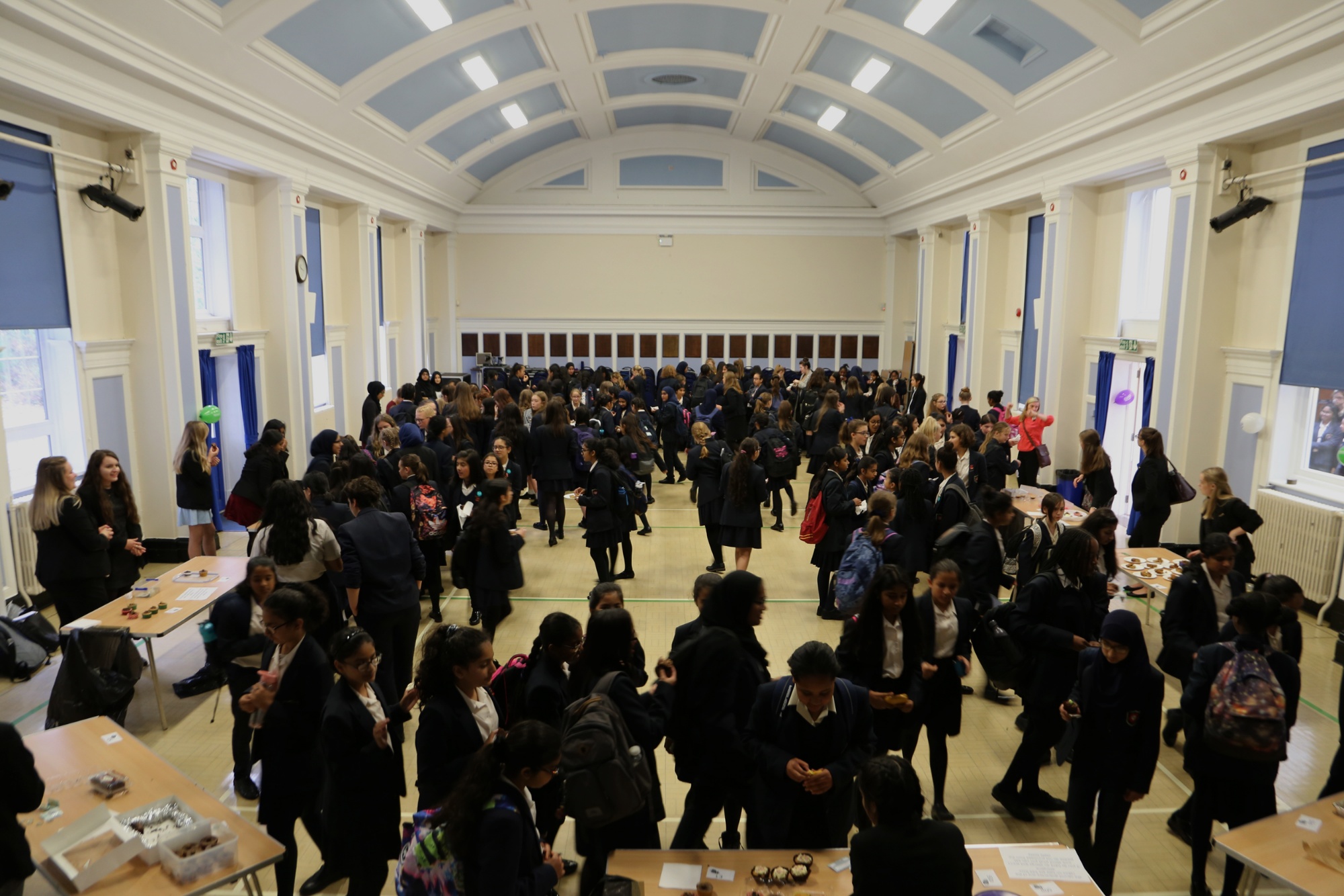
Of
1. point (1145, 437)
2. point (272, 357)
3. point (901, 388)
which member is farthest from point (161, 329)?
point (901, 388)

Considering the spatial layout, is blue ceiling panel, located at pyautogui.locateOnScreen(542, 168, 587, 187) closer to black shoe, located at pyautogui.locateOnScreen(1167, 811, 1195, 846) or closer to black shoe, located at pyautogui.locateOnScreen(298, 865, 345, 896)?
black shoe, located at pyautogui.locateOnScreen(298, 865, 345, 896)

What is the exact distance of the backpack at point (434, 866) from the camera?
275 cm

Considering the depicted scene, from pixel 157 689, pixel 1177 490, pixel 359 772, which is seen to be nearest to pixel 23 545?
pixel 157 689

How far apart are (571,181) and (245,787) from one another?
1906 cm

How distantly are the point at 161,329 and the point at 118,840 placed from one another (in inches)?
281

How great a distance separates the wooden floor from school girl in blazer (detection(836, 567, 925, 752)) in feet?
3.53

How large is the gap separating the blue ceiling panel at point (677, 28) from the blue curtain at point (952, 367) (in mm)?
7761

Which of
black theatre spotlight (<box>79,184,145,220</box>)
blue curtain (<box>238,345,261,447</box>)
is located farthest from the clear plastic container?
blue curtain (<box>238,345,261,447</box>)

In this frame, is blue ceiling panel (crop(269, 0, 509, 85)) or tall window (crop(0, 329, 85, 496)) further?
blue ceiling panel (crop(269, 0, 509, 85))

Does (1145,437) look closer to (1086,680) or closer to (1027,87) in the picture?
(1086,680)

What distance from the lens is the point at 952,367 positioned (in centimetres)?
1889

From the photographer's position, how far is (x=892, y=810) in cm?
288

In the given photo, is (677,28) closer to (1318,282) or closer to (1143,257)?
(1143,257)

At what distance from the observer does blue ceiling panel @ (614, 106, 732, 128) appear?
19.4 metres
